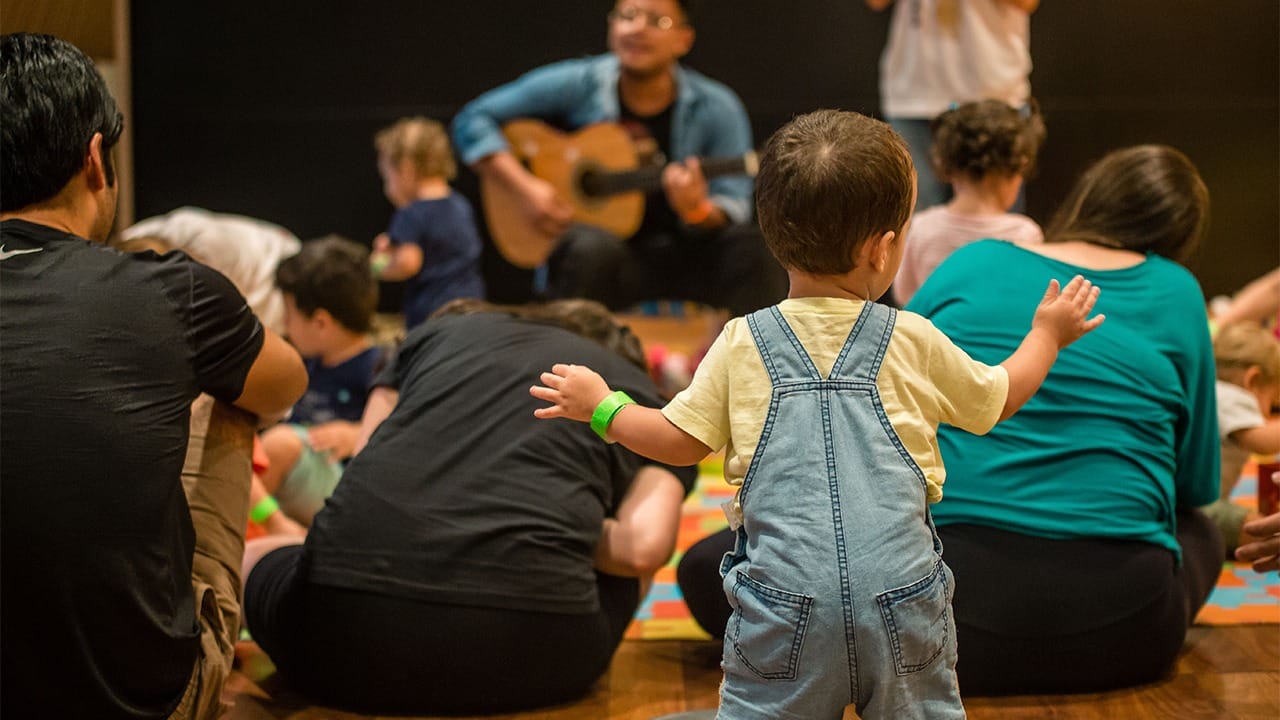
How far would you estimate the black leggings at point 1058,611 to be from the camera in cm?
164

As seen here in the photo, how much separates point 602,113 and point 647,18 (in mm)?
343

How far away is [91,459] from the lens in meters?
1.24

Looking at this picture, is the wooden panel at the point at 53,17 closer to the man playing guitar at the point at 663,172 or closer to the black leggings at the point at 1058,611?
the black leggings at the point at 1058,611

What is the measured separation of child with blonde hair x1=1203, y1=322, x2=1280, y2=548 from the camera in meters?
2.17

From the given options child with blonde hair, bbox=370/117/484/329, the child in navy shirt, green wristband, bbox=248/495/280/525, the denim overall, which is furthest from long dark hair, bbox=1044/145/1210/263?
child with blonde hair, bbox=370/117/484/329

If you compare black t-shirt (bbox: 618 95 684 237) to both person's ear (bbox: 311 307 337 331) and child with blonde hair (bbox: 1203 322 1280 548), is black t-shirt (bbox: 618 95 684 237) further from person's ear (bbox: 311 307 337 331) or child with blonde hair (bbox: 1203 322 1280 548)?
child with blonde hair (bbox: 1203 322 1280 548)

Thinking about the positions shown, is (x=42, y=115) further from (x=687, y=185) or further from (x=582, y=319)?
(x=687, y=185)

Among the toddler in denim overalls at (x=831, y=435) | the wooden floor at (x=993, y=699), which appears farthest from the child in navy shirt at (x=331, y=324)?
the toddler in denim overalls at (x=831, y=435)

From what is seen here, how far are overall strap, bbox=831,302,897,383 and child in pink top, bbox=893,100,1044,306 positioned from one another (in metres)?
1.16

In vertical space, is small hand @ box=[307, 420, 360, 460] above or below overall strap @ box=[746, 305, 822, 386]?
below

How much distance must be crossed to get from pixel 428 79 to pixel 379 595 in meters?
3.46

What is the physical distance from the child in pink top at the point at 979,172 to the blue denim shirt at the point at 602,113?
130 centimetres

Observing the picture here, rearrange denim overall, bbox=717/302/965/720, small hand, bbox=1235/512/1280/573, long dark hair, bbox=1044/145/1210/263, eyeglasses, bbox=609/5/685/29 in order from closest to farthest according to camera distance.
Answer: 1. denim overall, bbox=717/302/965/720
2. small hand, bbox=1235/512/1280/573
3. long dark hair, bbox=1044/145/1210/263
4. eyeglasses, bbox=609/5/685/29

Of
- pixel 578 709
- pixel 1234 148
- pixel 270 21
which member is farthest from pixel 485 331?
pixel 1234 148
